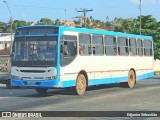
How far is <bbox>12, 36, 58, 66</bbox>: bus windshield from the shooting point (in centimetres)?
1883

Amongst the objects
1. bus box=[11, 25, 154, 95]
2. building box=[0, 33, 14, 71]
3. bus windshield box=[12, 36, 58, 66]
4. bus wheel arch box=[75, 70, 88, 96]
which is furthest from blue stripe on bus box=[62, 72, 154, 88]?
building box=[0, 33, 14, 71]

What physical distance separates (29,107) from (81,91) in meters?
5.35

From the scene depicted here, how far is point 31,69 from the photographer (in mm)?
18906

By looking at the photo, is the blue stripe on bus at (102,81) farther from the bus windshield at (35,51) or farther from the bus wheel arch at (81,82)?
the bus windshield at (35,51)

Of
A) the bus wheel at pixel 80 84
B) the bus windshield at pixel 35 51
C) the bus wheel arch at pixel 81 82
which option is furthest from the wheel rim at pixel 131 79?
the bus windshield at pixel 35 51

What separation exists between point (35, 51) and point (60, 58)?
108cm

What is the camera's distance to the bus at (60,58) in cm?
1881

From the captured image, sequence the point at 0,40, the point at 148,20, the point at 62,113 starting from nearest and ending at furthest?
the point at 62,113, the point at 148,20, the point at 0,40

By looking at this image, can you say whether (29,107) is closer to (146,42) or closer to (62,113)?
(62,113)

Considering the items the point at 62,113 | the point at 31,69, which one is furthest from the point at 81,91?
the point at 62,113

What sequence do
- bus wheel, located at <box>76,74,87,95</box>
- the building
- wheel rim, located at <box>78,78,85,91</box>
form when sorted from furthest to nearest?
the building < wheel rim, located at <box>78,78,85,91</box> < bus wheel, located at <box>76,74,87,95</box>

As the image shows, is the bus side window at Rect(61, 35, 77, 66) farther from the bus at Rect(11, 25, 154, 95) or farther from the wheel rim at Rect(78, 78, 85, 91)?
the wheel rim at Rect(78, 78, 85, 91)

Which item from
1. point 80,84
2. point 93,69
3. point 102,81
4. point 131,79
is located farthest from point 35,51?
point 131,79

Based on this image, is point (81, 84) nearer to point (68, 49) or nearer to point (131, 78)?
point (68, 49)
